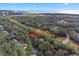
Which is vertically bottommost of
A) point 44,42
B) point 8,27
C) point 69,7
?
point 44,42

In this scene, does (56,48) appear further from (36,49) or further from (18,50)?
(18,50)

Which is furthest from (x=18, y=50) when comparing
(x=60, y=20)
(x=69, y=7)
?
(x=69, y=7)

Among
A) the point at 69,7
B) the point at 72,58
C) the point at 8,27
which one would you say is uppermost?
the point at 69,7

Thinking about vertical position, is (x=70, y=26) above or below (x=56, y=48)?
above

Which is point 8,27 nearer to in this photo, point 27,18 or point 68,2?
point 27,18

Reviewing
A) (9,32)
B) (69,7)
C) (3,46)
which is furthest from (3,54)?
(69,7)

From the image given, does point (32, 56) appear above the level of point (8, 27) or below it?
below

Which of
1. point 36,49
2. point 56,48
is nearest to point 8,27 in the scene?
point 36,49
